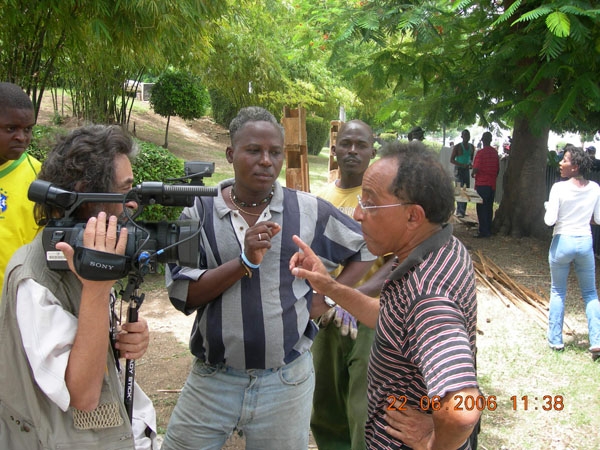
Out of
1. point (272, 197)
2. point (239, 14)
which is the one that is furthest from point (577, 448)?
point (239, 14)

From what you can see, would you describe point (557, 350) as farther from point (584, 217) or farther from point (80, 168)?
point (80, 168)

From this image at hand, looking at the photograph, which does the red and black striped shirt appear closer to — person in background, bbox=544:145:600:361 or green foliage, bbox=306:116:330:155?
person in background, bbox=544:145:600:361

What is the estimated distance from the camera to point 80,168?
156cm

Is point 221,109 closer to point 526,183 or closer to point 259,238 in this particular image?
point 526,183

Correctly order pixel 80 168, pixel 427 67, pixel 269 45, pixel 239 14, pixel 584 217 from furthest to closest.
A: 1. pixel 269 45
2. pixel 239 14
3. pixel 427 67
4. pixel 584 217
5. pixel 80 168

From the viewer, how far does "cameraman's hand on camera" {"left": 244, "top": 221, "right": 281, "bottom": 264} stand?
193cm

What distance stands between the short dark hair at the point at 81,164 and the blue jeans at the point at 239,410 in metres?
0.94

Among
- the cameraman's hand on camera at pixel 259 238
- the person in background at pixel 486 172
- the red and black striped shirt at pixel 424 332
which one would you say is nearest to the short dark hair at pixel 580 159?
the red and black striped shirt at pixel 424 332

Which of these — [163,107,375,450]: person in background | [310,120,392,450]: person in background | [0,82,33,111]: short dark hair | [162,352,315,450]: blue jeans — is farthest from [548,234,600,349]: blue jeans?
[0,82,33,111]: short dark hair

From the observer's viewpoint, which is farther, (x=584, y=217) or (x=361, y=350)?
(x=584, y=217)

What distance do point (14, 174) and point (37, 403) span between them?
5.37ft

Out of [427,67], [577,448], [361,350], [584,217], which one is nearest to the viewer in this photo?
[361,350]

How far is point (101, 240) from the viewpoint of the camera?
4.58 feet

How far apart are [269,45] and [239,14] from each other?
402cm
